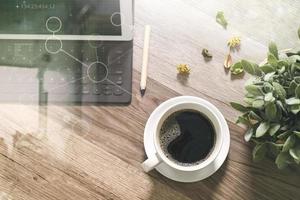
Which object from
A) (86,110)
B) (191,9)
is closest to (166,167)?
(86,110)

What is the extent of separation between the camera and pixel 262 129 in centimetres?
68

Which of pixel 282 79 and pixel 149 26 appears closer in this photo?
pixel 282 79

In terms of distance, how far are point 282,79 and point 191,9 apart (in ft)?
0.69

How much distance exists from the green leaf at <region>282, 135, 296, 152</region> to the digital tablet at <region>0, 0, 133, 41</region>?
0.29 meters

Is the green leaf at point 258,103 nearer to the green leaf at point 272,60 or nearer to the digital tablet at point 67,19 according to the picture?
the green leaf at point 272,60

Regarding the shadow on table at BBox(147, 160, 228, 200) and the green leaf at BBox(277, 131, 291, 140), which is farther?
the shadow on table at BBox(147, 160, 228, 200)

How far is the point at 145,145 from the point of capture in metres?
0.77

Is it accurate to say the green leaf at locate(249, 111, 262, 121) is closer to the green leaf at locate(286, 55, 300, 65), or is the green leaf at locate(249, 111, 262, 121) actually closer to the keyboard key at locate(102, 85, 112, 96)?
the green leaf at locate(286, 55, 300, 65)

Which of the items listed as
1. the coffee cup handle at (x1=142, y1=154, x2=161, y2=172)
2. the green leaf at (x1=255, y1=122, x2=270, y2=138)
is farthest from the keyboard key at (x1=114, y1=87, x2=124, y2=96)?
the green leaf at (x1=255, y1=122, x2=270, y2=138)

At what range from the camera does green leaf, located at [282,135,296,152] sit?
0.66 m

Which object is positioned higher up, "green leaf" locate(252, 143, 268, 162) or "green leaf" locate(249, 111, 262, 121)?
"green leaf" locate(249, 111, 262, 121)

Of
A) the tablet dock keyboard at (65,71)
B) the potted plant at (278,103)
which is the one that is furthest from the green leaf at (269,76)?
the tablet dock keyboard at (65,71)

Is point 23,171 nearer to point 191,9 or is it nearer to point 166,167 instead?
point 166,167

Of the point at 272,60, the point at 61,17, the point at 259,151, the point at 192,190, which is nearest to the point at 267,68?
the point at 272,60
